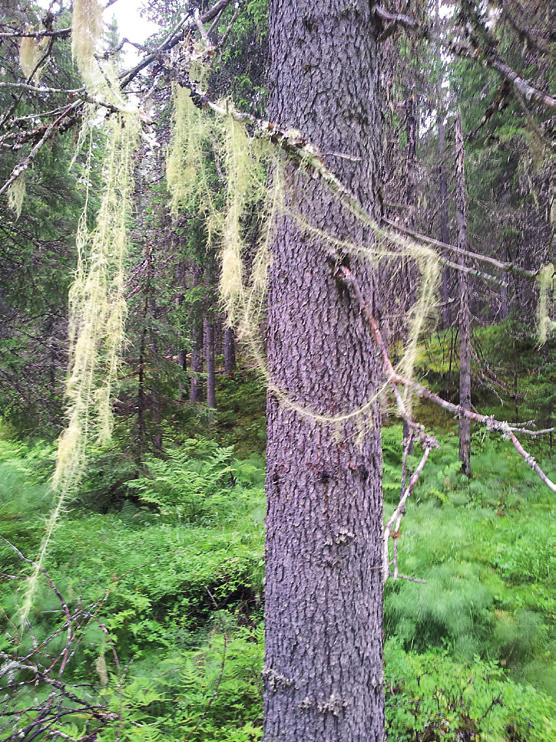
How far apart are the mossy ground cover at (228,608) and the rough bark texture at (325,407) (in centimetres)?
99

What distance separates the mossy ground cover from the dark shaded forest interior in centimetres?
3

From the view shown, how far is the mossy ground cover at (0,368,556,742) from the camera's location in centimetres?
281

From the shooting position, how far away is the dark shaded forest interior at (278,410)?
5.70 ft

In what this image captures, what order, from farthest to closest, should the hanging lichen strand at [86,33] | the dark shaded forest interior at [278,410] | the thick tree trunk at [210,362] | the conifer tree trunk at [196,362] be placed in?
the thick tree trunk at [210,362]
the conifer tree trunk at [196,362]
the hanging lichen strand at [86,33]
the dark shaded forest interior at [278,410]

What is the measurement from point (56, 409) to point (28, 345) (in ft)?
3.81

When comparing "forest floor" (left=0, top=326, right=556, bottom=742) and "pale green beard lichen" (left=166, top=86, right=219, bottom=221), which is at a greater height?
"pale green beard lichen" (left=166, top=86, right=219, bottom=221)

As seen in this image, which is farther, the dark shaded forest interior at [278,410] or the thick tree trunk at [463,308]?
the thick tree trunk at [463,308]

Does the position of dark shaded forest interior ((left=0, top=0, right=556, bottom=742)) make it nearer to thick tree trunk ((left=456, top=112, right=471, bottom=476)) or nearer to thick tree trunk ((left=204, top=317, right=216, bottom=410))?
thick tree trunk ((left=456, top=112, right=471, bottom=476))

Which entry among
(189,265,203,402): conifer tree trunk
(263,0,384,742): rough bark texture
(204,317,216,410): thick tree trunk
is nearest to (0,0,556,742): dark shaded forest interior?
(263,0,384,742): rough bark texture

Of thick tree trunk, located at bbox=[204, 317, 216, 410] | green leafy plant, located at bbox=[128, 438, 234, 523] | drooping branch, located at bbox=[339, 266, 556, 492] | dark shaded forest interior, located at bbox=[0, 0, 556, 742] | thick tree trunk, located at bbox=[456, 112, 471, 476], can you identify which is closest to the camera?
drooping branch, located at bbox=[339, 266, 556, 492]

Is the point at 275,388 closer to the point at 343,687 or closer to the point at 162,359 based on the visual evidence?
the point at 343,687

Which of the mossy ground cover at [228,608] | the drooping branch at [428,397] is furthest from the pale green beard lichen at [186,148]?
the mossy ground cover at [228,608]

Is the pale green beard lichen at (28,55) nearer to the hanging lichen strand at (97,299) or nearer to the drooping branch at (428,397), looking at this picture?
the hanging lichen strand at (97,299)

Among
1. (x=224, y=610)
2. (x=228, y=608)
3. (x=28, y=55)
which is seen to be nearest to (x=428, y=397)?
(x=28, y=55)
